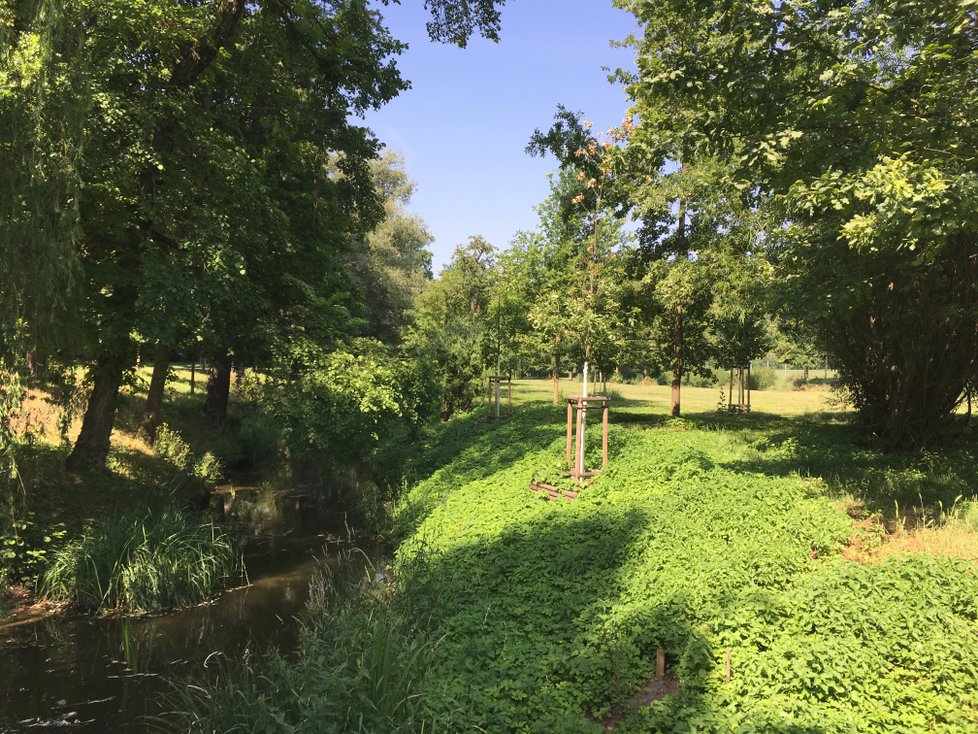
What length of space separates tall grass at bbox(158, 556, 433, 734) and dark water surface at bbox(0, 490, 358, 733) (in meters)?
0.65

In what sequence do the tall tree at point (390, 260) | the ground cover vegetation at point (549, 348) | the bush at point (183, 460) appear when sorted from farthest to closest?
the tall tree at point (390, 260)
the bush at point (183, 460)
the ground cover vegetation at point (549, 348)

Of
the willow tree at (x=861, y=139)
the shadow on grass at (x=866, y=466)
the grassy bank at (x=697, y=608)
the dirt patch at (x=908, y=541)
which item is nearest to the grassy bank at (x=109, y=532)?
the grassy bank at (x=697, y=608)

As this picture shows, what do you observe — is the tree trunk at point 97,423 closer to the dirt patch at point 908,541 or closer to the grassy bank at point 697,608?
the grassy bank at point 697,608

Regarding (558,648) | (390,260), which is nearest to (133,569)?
(558,648)

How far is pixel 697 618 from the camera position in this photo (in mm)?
5617

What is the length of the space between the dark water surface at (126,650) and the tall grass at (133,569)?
290 mm

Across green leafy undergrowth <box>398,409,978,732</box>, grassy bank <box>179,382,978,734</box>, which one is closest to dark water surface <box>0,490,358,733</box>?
grassy bank <box>179,382,978,734</box>

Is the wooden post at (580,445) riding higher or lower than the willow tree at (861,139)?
lower

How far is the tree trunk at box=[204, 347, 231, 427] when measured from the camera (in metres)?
19.7

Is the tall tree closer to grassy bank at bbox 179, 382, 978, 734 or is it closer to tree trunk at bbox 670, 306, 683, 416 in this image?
tree trunk at bbox 670, 306, 683, 416

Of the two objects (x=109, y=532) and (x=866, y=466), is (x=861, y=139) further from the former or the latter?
(x=109, y=532)

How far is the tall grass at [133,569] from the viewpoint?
8.37 meters

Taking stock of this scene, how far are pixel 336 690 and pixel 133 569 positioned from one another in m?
5.34

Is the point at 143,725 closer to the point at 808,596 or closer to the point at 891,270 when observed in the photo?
the point at 808,596
